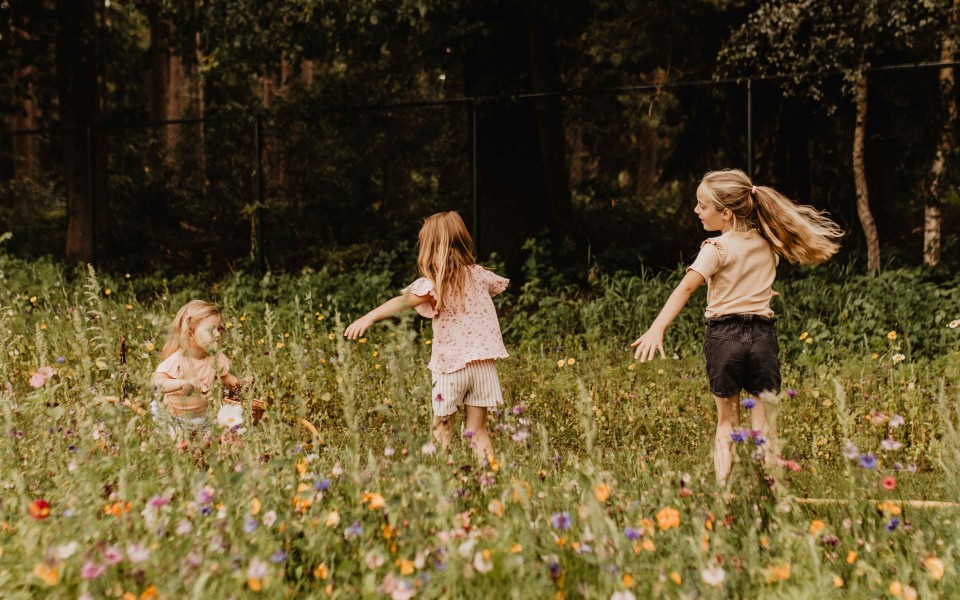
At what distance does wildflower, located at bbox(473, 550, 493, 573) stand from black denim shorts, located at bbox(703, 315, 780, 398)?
2075mm

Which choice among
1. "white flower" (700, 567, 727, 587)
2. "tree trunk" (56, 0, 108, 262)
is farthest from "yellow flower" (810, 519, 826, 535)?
"tree trunk" (56, 0, 108, 262)

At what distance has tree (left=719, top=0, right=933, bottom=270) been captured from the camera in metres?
7.77

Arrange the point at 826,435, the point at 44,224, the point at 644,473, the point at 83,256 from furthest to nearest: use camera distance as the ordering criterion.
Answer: the point at 44,224 < the point at 83,256 < the point at 826,435 < the point at 644,473

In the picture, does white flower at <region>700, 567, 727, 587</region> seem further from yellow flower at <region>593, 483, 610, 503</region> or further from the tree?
the tree

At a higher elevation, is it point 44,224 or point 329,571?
point 44,224

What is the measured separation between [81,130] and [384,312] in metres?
9.30

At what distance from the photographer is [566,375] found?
6.03 m

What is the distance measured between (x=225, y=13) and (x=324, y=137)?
301 centimetres

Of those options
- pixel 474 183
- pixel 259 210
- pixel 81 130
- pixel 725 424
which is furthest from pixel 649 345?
pixel 81 130

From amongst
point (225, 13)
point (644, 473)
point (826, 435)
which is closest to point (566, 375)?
point (826, 435)

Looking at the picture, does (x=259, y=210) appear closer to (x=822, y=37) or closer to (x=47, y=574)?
(x=822, y=37)

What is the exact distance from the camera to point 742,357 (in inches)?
160

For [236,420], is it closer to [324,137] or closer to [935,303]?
[935,303]

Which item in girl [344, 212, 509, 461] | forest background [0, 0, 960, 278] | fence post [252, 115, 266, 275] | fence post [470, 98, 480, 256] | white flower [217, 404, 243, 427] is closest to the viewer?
white flower [217, 404, 243, 427]
